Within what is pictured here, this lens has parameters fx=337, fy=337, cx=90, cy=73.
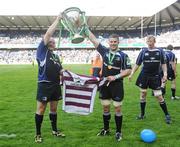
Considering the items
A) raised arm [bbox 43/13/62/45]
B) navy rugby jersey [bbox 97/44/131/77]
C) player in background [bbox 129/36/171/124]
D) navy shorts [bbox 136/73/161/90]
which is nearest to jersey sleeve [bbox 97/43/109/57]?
navy rugby jersey [bbox 97/44/131/77]

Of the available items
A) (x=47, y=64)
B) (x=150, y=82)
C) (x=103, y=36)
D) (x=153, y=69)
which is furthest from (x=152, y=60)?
(x=103, y=36)

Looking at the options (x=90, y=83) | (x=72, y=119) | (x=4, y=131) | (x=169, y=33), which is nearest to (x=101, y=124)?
(x=72, y=119)

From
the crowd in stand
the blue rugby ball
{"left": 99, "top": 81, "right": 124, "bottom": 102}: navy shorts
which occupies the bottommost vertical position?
the blue rugby ball

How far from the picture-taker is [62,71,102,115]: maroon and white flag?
7.02 meters

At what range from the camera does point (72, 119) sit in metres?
9.06

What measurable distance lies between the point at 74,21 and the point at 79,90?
148 cm

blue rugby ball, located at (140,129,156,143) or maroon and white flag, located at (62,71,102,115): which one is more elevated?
maroon and white flag, located at (62,71,102,115)

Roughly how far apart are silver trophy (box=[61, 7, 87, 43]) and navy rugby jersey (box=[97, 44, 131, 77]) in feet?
2.72

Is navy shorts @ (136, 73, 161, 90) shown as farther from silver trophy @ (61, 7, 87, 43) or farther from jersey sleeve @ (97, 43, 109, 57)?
silver trophy @ (61, 7, 87, 43)

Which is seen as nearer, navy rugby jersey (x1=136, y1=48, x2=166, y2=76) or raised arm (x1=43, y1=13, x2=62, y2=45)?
raised arm (x1=43, y1=13, x2=62, y2=45)

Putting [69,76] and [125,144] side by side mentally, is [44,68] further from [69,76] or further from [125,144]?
[125,144]

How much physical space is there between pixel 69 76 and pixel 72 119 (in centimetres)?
233

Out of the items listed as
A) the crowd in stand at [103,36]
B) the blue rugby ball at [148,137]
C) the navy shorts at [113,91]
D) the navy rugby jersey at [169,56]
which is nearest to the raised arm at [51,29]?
the navy shorts at [113,91]

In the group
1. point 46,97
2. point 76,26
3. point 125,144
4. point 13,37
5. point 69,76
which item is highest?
point 13,37
